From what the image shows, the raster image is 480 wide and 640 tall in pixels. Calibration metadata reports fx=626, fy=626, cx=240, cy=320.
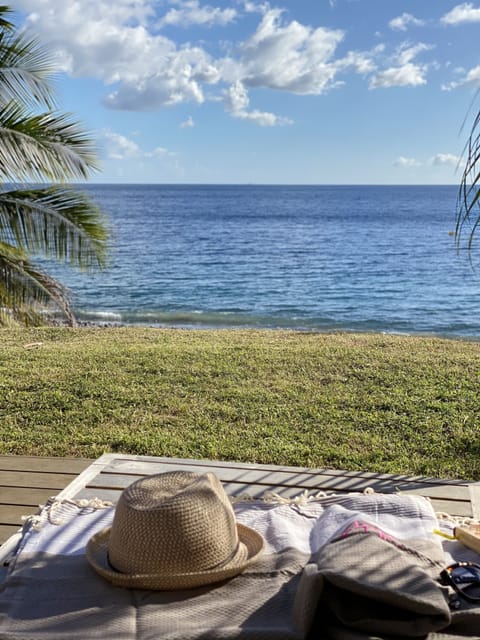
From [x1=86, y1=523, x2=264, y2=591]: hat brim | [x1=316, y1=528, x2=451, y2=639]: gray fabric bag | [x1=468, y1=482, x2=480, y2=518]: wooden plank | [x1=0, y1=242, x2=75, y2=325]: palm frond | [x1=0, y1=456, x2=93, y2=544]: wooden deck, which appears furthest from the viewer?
[x1=0, y1=242, x2=75, y2=325]: palm frond

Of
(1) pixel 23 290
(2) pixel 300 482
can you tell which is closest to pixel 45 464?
(2) pixel 300 482

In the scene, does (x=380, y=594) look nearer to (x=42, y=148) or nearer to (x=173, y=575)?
(x=173, y=575)

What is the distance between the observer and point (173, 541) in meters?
2.11

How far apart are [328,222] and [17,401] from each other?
53574 mm

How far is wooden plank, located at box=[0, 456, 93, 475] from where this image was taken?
13.5 ft

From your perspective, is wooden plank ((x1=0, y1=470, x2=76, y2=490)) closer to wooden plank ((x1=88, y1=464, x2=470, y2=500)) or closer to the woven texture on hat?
wooden plank ((x1=88, y1=464, x2=470, y2=500))

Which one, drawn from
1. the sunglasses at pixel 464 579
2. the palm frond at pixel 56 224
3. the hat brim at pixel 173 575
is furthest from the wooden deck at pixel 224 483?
the palm frond at pixel 56 224

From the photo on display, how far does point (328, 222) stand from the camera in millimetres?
57875

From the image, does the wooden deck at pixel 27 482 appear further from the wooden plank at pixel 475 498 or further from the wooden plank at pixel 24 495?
the wooden plank at pixel 475 498

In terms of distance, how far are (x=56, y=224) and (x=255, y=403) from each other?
2593 millimetres

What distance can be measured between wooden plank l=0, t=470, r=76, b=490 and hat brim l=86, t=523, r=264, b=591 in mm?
1626

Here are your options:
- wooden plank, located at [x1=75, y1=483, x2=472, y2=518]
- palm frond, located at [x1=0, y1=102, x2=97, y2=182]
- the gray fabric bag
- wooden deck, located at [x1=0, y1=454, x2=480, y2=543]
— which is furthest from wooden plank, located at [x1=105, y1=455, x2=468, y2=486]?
palm frond, located at [x1=0, y1=102, x2=97, y2=182]

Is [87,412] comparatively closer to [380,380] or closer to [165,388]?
[165,388]

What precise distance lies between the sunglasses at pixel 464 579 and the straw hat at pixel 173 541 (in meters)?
0.66
